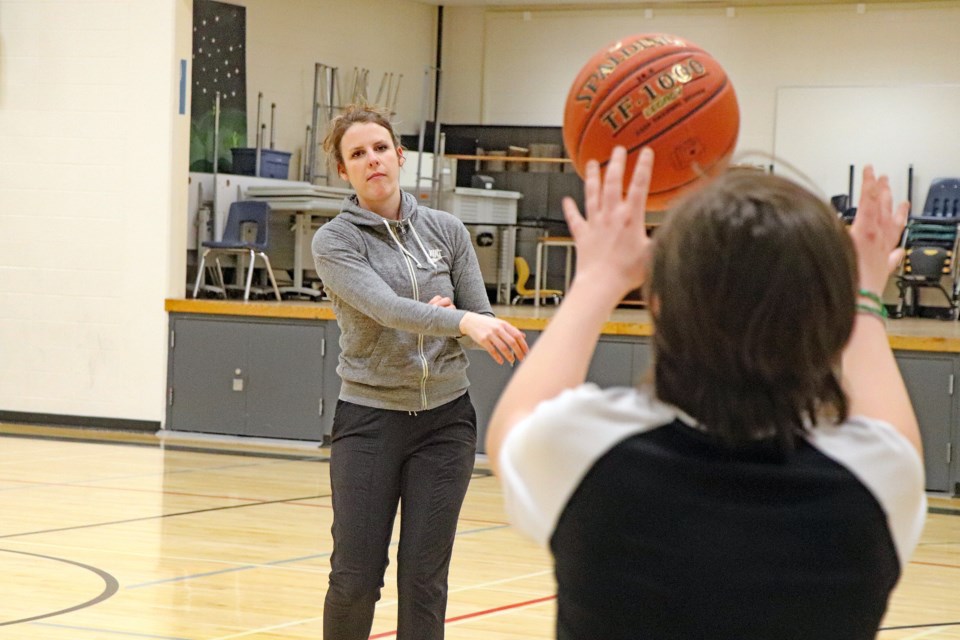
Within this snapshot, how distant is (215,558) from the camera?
5.29m

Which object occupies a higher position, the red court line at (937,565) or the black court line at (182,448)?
the red court line at (937,565)

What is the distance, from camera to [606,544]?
110 centimetres

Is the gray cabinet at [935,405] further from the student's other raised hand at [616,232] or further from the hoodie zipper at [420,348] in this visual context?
the student's other raised hand at [616,232]

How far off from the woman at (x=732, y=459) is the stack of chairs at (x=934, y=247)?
11747mm

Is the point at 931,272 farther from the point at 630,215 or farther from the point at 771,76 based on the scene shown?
the point at 630,215

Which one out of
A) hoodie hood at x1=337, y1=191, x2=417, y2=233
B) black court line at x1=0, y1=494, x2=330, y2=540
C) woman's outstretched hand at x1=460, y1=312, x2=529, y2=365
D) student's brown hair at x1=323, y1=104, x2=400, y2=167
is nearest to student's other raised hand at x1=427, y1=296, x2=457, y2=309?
woman's outstretched hand at x1=460, y1=312, x2=529, y2=365

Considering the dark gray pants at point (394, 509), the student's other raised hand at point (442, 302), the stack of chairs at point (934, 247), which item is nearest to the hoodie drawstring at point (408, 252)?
the student's other raised hand at point (442, 302)

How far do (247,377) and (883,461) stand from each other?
26.1 feet

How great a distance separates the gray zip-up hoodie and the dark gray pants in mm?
57

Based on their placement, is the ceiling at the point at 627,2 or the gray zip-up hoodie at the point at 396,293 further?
the ceiling at the point at 627,2

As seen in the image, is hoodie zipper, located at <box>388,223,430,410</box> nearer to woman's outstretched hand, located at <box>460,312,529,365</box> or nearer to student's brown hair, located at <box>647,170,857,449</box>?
woman's outstretched hand, located at <box>460,312,529,365</box>

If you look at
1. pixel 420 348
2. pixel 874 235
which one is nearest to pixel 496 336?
pixel 420 348

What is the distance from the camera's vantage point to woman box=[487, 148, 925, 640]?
106 centimetres

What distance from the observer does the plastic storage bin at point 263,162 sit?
12039mm
